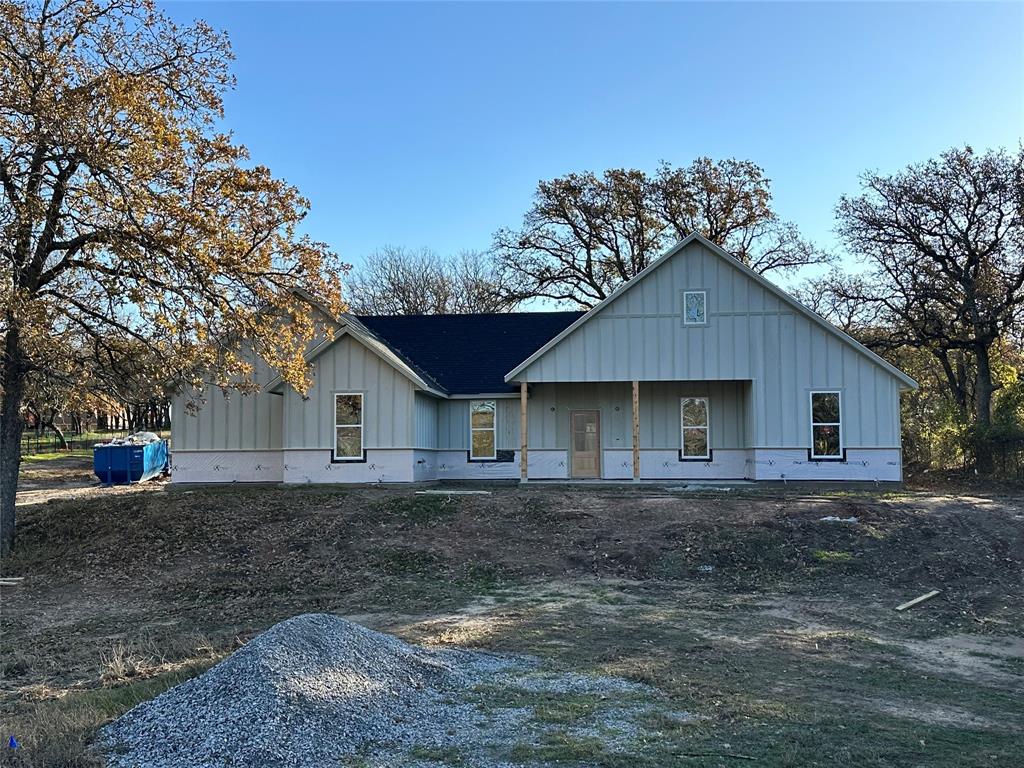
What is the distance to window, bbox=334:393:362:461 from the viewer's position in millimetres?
21281

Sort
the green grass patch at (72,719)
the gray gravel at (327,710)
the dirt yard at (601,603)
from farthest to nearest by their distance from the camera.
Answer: the dirt yard at (601,603) < the gray gravel at (327,710) < the green grass patch at (72,719)

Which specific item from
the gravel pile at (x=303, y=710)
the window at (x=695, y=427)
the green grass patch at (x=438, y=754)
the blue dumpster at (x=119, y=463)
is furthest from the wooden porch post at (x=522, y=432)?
the green grass patch at (x=438, y=754)

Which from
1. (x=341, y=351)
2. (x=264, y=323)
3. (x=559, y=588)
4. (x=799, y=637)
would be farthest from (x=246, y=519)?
(x=799, y=637)

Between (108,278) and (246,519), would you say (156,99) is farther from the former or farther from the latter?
(246,519)

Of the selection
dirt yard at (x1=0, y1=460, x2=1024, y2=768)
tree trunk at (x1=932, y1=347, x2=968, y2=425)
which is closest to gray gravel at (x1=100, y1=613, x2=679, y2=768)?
dirt yard at (x1=0, y1=460, x2=1024, y2=768)

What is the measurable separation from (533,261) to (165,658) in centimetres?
3459

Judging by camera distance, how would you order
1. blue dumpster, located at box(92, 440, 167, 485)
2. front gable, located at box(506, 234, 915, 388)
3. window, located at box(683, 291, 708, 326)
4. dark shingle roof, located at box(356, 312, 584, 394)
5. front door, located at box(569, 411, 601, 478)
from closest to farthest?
front gable, located at box(506, 234, 915, 388) < window, located at box(683, 291, 708, 326) < front door, located at box(569, 411, 601, 478) < dark shingle roof, located at box(356, 312, 584, 394) < blue dumpster, located at box(92, 440, 167, 485)

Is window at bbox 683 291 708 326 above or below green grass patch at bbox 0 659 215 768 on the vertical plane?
above

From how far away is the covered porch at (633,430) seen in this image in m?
22.4

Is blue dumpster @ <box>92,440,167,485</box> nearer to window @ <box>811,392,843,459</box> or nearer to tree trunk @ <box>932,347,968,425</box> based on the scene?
window @ <box>811,392,843,459</box>

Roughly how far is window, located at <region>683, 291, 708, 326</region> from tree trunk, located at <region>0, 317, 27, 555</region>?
14.4 metres

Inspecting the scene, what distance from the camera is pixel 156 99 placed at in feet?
50.3

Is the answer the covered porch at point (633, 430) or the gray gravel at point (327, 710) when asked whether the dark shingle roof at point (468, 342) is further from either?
the gray gravel at point (327, 710)

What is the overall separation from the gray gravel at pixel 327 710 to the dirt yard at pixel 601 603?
0.23m
